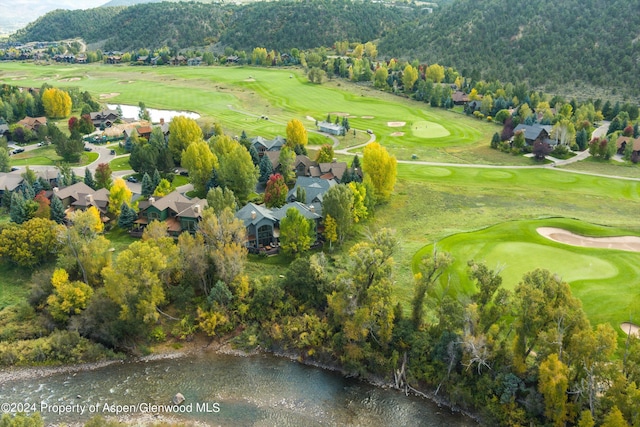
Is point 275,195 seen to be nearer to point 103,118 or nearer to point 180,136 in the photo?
point 180,136

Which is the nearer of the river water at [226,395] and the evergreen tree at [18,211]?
the river water at [226,395]

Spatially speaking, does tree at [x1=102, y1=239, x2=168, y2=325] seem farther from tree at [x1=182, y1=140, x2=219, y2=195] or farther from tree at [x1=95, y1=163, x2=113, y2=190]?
tree at [x1=95, y1=163, x2=113, y2=190]

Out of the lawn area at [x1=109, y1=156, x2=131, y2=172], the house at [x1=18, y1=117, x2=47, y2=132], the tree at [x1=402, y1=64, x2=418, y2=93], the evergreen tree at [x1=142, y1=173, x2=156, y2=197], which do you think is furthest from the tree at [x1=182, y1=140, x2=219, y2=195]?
the tree at [x1=402, y1=64, x2=418, y2=93]

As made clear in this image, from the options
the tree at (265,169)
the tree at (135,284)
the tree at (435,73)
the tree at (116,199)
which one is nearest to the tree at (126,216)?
Answer: the tree at (116,199)

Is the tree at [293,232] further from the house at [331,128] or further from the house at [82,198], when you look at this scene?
the house at [331,128]

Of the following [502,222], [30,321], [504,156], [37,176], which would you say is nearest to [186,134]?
[37,176]

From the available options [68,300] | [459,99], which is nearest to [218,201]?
[68,300]

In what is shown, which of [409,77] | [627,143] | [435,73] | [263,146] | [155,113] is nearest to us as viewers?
[263,146]
